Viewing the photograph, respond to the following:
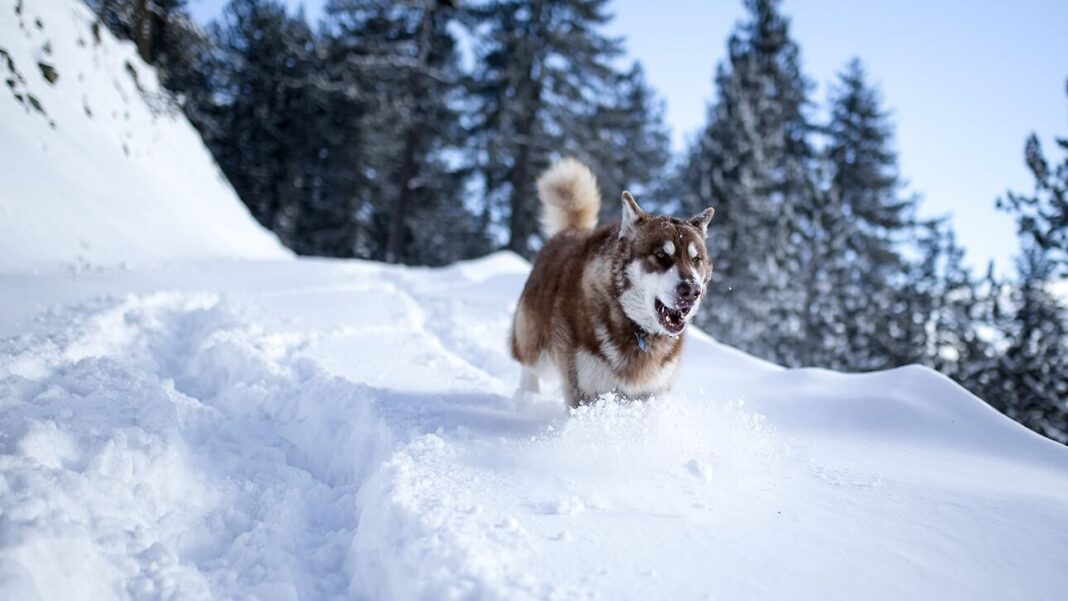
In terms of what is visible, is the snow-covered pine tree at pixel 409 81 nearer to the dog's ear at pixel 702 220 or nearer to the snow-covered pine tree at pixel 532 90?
the snow-covered pine tree at pixel 532 90

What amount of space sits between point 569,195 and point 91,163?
8.17 meters

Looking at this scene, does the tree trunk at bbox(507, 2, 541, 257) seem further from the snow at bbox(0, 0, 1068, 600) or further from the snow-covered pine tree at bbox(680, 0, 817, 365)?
the snow at bbox(0, 0, 1068, 600)

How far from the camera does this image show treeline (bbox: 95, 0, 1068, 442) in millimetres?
13094

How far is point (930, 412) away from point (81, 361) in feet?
19.2

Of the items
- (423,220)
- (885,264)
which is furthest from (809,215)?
(423,220)

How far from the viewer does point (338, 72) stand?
770 inches

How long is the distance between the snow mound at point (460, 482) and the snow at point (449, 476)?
13 mm

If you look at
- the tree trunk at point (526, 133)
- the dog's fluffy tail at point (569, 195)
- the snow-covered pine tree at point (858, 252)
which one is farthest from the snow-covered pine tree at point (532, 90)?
the dog's fluffy tail at point (569, 195)

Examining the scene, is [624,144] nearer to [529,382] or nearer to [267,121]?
[267,121]

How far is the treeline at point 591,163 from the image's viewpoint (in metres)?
13.1

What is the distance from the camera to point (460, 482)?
2.62 meters

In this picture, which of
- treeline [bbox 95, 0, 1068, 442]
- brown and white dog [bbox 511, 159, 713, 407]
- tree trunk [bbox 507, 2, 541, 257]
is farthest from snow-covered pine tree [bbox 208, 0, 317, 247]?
brown and white dog [bbox 511, 159, 713, 407]

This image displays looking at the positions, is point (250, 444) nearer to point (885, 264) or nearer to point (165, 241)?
point (165, 241)

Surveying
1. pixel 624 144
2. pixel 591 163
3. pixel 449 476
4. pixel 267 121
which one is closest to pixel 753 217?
pixel 591 163
